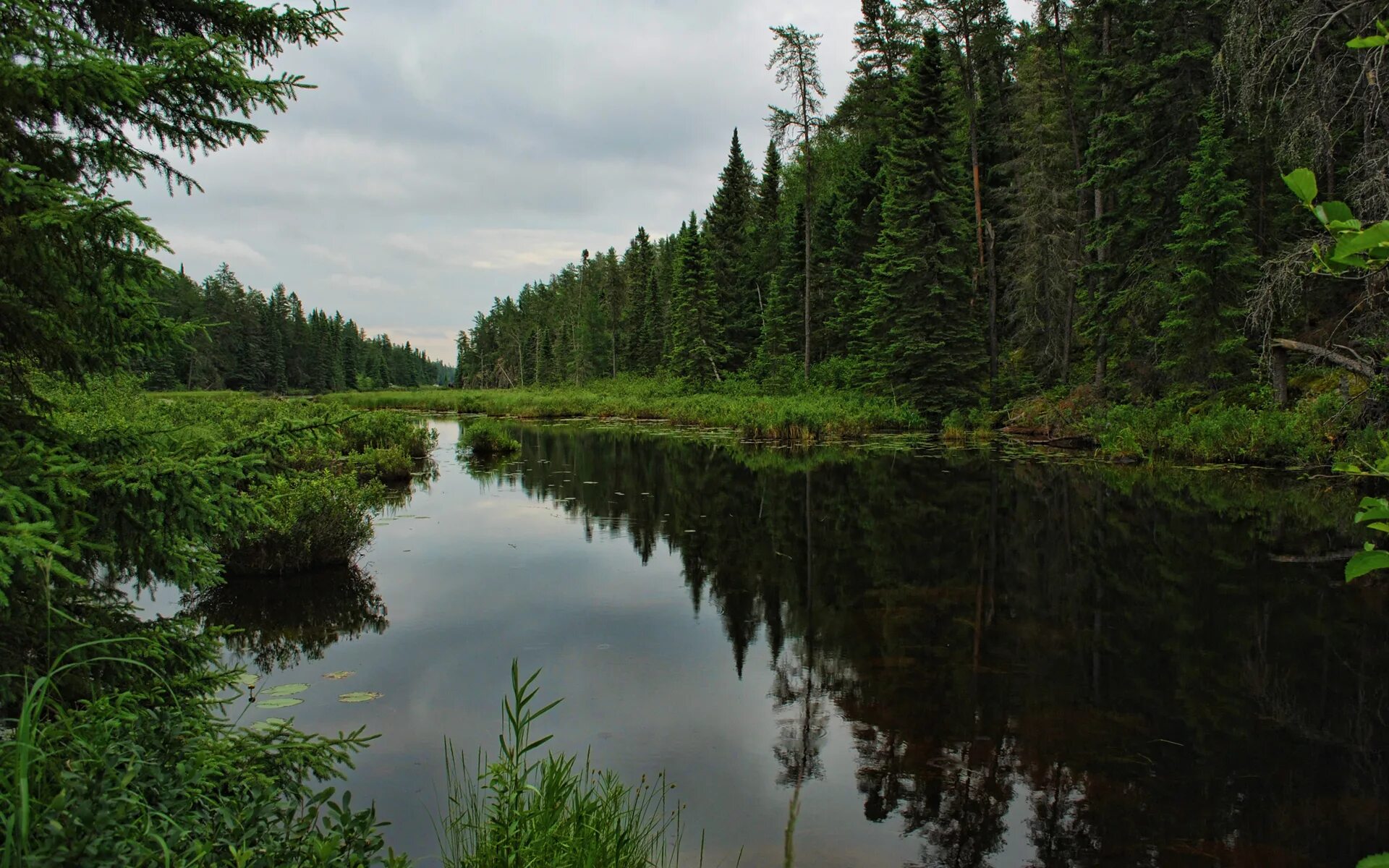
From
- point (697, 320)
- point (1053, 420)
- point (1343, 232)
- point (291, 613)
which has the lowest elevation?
point (291, 613)

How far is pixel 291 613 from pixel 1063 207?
90.9ft

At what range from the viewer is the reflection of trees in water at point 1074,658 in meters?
4.13

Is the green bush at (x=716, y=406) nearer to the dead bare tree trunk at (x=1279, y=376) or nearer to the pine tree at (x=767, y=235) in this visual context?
the pine tree at (x=767, y=235)

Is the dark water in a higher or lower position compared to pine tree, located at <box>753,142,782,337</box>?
lower

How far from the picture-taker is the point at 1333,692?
5.61m

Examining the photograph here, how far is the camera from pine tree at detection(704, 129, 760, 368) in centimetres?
4794

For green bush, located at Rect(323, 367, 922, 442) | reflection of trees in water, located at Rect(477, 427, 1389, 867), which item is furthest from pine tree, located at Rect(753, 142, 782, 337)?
reflection of trees in water, located at Rect(477, 427, 1389, 867)

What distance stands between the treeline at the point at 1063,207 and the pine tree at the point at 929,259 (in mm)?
99

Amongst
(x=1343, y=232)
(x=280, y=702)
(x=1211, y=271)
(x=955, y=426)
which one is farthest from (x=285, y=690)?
(x=955, y=426)

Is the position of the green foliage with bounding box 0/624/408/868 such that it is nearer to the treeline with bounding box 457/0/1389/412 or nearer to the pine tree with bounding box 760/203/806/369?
the treeline with bounding box 457/0/1389/412

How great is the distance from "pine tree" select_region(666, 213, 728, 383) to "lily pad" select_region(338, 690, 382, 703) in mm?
38345

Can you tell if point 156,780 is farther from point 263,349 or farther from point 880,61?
point 263,349

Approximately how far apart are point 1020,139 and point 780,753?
3047cm

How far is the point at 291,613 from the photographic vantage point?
7766mm
